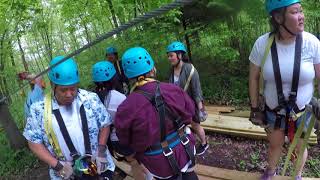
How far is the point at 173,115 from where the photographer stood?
248cm

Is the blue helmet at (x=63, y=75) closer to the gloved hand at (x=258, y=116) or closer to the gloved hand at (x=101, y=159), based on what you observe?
the gloved hand at (x=101, y=159)

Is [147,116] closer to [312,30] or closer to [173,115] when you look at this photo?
[173,115]

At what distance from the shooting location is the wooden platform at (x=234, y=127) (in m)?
5.10

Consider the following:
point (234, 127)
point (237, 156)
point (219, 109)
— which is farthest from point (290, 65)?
point (219, 109)

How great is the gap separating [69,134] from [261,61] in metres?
1.85

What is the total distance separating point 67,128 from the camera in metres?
2.49

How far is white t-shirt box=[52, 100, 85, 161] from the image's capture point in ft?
8.20

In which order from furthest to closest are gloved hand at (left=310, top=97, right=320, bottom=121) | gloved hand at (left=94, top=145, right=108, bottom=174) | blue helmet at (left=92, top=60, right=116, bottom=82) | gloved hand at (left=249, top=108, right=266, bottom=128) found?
blue helmet at (left=92, top=60, right=116, bottom=82)
gloved hand at (left=249, top=108, right=266, bottom=128)
gloved hand at (left=94, top=145, right=108, bottom=174)
gloved hand at (left=310, top=97, right=320, bottom=121)

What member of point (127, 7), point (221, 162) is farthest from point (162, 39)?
point (221, 162)

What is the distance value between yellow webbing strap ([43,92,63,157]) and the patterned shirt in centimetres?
3

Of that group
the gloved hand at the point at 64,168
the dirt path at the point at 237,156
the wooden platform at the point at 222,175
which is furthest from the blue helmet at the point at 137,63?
the dirt path at the point at 237,156

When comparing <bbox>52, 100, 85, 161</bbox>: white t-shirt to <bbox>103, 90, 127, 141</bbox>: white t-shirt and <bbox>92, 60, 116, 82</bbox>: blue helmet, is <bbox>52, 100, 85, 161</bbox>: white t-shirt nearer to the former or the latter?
<bbox>103, 90, 127, 141</bbox>: white t-shirt

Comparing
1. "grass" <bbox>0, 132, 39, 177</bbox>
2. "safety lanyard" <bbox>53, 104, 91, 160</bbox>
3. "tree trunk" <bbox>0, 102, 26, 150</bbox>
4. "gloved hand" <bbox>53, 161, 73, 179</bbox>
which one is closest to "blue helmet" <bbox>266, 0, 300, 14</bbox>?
"safety lanyard" <bbox>53, 104, 91, 160</bbox>

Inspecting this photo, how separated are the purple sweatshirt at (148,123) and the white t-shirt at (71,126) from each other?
331 mm
